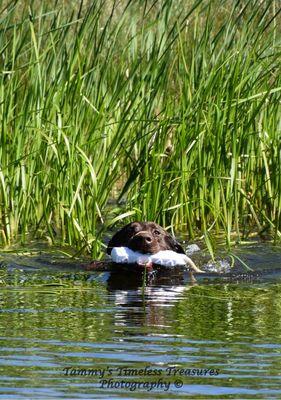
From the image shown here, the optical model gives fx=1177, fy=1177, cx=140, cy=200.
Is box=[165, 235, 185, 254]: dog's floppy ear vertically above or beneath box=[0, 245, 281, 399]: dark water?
above

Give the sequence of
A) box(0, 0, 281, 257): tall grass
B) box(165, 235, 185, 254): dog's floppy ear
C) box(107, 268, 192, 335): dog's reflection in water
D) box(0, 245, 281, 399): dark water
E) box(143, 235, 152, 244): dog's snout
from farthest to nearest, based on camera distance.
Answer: box(0, 0, 281, 257): tall grass < box(165, 235, 185, 254): dog's floppy ear < box(143, 235, 152, 244): dog's snout < box(107, 268, 192, 335): dog's reflection in water < box(0, 245, 281, 399): dark water

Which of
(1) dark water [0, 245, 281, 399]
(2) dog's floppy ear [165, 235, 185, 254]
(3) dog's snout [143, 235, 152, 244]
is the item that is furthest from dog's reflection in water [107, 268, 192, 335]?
(3) dog's snout [143, 235, 152, 244]

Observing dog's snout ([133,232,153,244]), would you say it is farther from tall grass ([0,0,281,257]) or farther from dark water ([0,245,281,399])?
tall grass ([0,0,281,257])

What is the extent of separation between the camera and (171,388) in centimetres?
471

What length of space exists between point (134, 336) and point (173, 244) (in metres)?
2.78

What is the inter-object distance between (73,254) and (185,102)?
1485 millimetres

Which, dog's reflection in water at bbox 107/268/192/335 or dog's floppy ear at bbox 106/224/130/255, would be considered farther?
dog's floppy ear at bbox 106/224/130/255

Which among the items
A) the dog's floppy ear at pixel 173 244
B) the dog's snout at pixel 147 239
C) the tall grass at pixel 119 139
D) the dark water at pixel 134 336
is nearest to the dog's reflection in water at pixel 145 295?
the dark water at pixel 134 336

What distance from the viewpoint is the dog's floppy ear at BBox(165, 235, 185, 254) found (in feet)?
28.0

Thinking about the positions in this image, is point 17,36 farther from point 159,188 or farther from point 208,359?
point 208,359

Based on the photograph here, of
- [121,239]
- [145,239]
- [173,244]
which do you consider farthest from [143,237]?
[173,244]

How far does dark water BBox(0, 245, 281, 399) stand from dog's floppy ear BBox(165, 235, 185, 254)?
1.02 ft

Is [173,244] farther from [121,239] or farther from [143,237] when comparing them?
[143,237]

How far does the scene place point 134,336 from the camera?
5859mm
